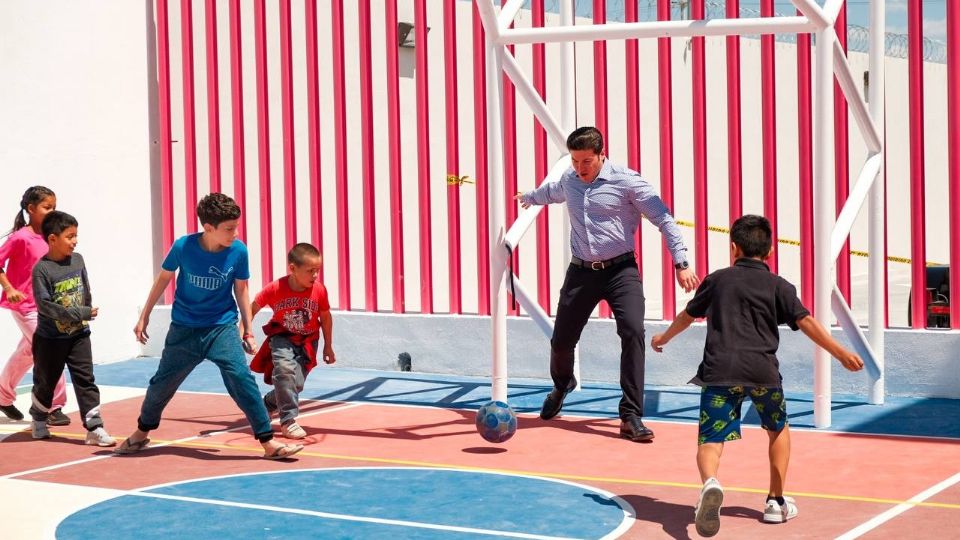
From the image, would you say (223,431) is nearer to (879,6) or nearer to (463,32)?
(879,6)

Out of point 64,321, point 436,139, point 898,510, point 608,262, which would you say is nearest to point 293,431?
point 64,321

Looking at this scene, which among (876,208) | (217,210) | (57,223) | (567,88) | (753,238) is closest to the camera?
(753,238)

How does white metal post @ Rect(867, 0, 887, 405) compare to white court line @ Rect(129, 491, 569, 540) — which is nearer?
white court line @ Rect(129, 491, 569, 540)

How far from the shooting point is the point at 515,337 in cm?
1219

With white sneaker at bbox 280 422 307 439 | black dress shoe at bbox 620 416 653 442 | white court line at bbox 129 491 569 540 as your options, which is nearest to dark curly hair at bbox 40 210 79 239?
white sneaker at bbox 280 422 307 439

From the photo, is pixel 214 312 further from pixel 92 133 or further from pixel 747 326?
pixel 92 133

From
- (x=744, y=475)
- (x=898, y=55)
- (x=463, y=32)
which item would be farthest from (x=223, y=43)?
(x=898, y=55)

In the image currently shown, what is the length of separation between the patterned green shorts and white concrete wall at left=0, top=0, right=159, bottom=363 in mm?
8587

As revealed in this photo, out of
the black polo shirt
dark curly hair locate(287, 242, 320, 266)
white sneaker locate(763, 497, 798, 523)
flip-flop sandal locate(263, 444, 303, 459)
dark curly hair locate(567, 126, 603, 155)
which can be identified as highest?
dark curly hair locate(567, 126, 603, 155)

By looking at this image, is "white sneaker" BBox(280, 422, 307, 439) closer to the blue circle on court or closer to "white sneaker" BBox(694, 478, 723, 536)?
the blue circle on court

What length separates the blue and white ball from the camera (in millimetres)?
8445

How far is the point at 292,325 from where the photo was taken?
30.2ft

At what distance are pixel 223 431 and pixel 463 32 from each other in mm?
10823

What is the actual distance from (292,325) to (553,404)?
1987 mm
